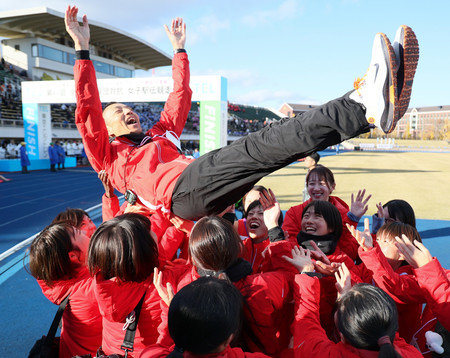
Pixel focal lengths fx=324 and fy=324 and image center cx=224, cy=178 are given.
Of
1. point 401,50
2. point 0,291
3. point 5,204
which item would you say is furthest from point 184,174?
point 5,204

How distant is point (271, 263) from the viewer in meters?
1.66

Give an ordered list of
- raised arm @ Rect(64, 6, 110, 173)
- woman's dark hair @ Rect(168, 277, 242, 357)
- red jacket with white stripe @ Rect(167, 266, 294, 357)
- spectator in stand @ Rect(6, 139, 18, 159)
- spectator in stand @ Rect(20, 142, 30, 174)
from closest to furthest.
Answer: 1. woman's dark hair @ Rect(168, 277, 242, 357)
2. red jacket with white stripe @ Rect(167, 266, 294, 357)
3. raised arm @ Rect(64, 6, 110, 173)
4. spectator in stand @ Rect(20, 142, 30, 174)
5. spectator in stand @ Rect(6, 139, 18, 159)

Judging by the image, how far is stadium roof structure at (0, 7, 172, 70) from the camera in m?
23.3

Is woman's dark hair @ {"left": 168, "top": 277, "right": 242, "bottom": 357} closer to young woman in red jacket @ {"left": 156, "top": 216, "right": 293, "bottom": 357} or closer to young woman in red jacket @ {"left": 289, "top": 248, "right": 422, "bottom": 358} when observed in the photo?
young woman in red jacket @ {"left": 156, "top": 216, "right": 293, "bottom": 357}

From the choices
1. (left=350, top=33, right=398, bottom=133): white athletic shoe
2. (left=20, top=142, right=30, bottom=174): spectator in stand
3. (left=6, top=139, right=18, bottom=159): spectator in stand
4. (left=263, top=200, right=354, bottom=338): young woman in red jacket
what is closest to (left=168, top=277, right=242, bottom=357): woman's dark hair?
(left=263, top=200, right=354, bottom=338): young woman in red jacket

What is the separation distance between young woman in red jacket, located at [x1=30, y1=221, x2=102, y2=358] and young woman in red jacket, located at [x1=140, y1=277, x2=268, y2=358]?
738mm

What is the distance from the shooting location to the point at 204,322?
0.98 metres

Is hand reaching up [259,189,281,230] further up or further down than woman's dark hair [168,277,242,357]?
further up

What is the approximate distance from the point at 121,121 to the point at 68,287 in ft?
3.97

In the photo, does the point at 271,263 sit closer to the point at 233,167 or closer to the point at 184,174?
the point at 233,167

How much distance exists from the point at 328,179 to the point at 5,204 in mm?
8033

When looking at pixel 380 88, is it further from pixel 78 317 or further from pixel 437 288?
pixel 78 317

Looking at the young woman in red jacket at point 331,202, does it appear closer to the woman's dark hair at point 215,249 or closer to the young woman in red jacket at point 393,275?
the young woman in red jacket at point 393,275

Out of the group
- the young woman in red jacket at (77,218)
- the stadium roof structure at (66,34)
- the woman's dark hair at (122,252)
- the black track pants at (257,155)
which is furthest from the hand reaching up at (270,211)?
the stadium roof structure at (66,34)
